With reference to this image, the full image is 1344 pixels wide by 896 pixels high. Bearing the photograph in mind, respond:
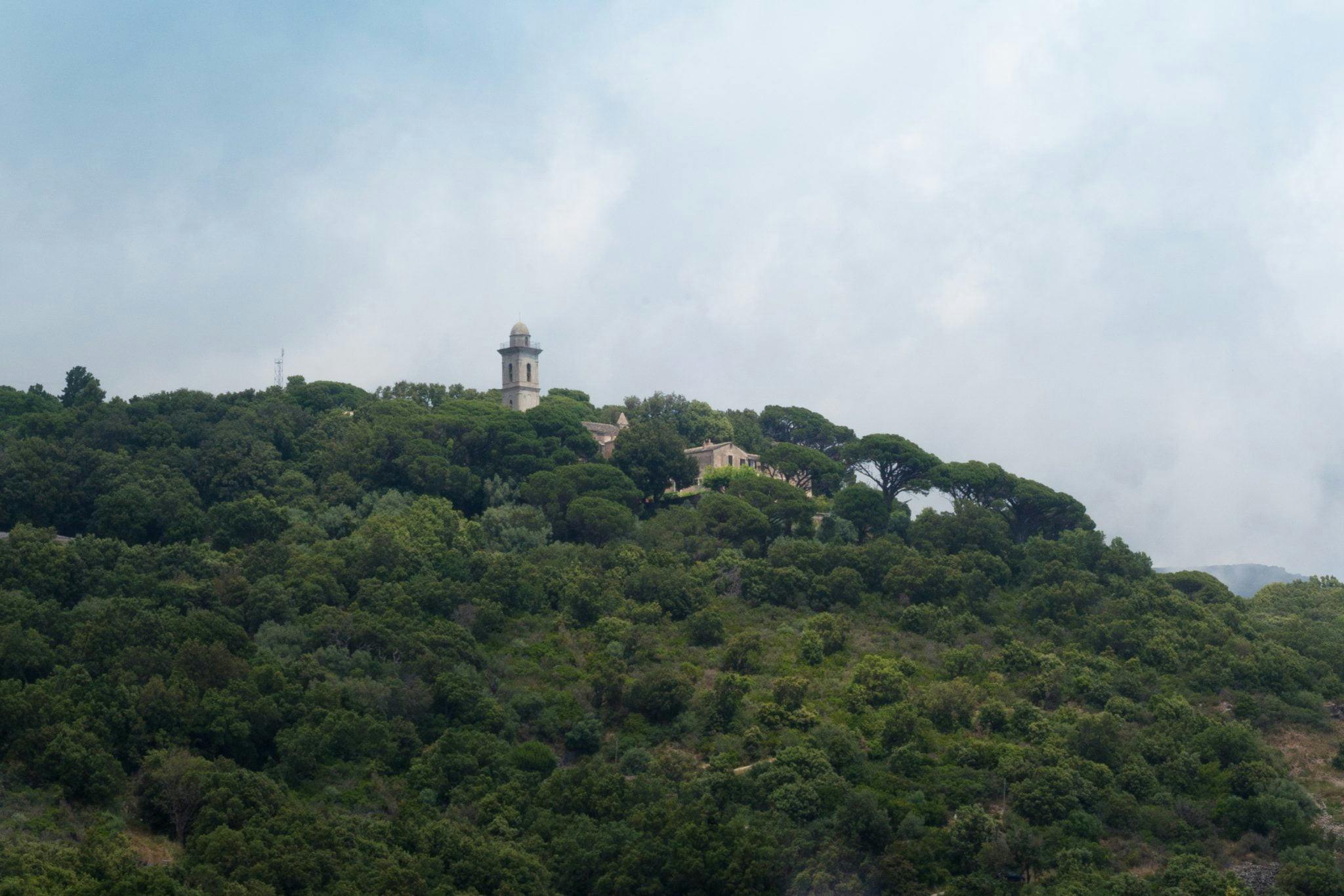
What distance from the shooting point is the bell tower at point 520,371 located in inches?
2697

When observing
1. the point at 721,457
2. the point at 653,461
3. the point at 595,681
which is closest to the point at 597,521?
the point at 653,461

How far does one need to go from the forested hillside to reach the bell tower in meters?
8.08

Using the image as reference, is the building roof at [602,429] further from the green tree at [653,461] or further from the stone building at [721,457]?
the green tree at [653,461]

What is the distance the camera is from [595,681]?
138 feet

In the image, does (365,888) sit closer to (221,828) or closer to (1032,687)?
(221,828)

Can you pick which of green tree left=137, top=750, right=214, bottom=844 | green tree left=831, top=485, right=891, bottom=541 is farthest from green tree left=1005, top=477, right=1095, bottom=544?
green tree left=137, top=750, right=214, bottom=844

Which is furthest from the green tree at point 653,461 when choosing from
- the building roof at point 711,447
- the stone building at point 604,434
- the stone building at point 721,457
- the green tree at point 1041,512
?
the green tree at point 1041,512

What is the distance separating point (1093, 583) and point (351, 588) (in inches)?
963

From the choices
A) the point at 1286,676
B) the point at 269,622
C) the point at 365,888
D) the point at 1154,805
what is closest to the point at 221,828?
the point at 365,888

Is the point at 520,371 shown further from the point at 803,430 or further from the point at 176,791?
the point at 176,791

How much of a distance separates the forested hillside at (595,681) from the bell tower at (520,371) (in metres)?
8.08

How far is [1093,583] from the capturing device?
50656mm

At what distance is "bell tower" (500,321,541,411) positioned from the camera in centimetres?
6850

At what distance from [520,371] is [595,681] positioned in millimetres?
28806
